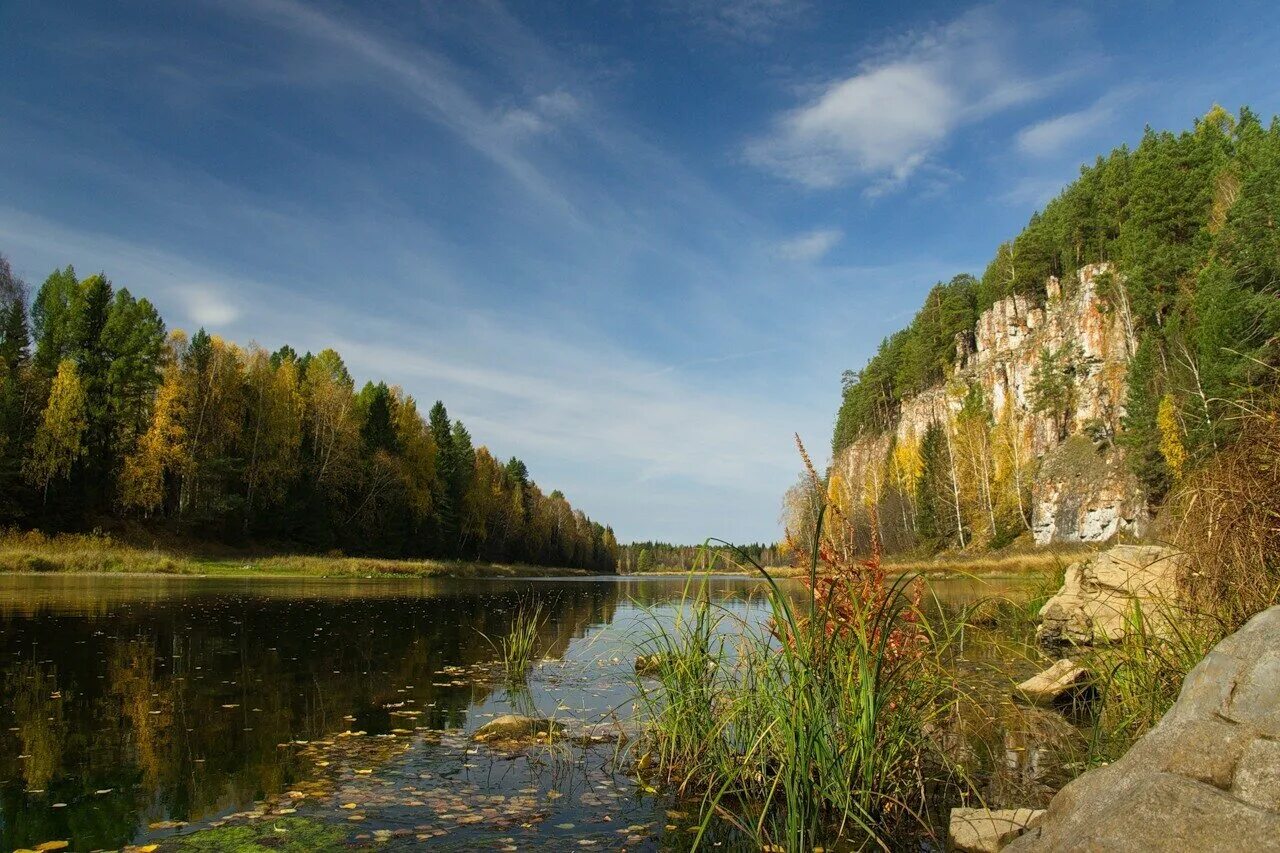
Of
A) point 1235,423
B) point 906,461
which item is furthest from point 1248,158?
point 1235,423

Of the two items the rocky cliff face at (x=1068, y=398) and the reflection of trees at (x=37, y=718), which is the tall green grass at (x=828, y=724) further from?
the rocky cliff face at (x=1068, y=398)

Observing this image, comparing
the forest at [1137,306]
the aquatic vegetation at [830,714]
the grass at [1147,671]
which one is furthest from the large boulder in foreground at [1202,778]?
the forest at [1137,306]

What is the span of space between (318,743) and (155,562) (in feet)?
111

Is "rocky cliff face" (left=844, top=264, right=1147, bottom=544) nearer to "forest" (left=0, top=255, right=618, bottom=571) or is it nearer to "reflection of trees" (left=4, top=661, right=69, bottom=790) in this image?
"forest" (left=0, top=255, right=618, bottom=571)

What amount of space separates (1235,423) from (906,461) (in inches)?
3285

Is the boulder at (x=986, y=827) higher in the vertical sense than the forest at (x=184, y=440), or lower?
lower

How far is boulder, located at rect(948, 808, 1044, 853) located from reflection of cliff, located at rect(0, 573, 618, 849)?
515cm

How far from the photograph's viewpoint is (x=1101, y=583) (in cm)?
1248

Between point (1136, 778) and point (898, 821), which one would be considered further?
point (898, 821)

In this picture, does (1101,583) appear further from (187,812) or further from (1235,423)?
(187,812)

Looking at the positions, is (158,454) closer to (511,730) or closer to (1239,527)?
(511,730)

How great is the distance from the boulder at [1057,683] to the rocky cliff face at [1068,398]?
46523mm

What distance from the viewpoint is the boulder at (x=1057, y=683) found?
29.3 feet

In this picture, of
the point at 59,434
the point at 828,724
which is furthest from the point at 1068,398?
the point at 59,434
